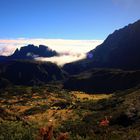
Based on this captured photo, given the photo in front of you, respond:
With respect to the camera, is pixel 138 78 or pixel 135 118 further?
pixel 138 78

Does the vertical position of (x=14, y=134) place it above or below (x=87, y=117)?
above

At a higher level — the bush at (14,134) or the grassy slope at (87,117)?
the bush at (14,134)

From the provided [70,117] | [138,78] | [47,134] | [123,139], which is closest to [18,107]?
[70,117]

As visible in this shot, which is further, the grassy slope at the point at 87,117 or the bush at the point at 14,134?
the grassy slope at the point at 87,117

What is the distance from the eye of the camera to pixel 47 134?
2975 centimetres

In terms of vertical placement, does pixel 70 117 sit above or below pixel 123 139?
below

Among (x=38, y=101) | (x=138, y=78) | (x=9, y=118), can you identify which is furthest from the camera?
(x=138, y=78)

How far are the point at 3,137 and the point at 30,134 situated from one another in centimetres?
321

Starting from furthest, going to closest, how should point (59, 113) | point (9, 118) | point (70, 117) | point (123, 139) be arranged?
point (59, 113), point (70, 117), point (9, 118), point (123, 139)

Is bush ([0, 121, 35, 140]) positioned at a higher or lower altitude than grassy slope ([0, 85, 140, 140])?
higher

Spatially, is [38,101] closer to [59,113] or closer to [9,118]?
[59,113]

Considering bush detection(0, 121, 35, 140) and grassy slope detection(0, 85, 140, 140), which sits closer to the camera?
bush detection(0, 121, 35, 140)

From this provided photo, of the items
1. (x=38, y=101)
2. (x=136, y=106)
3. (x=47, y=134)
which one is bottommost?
(x=38, y=101)

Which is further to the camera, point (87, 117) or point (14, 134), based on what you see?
point (87, 117)
